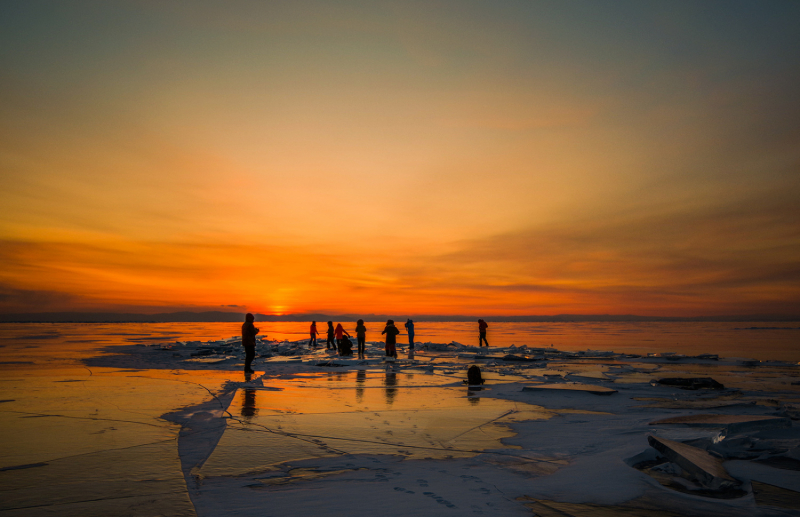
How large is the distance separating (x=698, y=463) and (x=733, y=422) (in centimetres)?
305

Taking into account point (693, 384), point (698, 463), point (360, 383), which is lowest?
point (360, 383)

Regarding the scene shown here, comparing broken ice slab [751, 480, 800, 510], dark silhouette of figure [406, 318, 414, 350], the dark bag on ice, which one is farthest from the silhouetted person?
dark silhouette of figure [406, 318, 414, 350]

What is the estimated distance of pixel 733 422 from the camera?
6.64m

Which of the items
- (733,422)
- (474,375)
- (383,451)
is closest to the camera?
(383,451)

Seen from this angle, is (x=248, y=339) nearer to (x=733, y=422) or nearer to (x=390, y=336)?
(x=390, y=336)

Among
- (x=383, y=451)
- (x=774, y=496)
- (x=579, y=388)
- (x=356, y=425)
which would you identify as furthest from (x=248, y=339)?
(x=774, y=496)

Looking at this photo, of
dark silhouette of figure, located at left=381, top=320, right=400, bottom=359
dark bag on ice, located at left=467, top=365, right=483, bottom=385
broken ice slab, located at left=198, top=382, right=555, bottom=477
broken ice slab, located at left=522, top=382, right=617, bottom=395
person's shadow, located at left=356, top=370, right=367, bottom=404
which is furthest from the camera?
dark silhouette of figure, located at left=381, top=320, right=400, bottom=359

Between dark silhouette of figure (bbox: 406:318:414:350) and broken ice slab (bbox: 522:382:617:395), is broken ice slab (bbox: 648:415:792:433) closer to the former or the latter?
broken ice slab (bbox: 522:382:617:395)

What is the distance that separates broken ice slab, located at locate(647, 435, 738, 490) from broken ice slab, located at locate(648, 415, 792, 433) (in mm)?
1521

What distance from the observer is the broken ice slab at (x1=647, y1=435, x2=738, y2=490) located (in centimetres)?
416

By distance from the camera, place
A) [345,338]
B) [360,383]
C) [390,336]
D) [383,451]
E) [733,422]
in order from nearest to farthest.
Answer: [383,451]
[733,422]
[360,383]
[390,336]
[345,338]

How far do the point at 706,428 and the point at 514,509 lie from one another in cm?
475

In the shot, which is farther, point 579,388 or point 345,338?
point 345,338

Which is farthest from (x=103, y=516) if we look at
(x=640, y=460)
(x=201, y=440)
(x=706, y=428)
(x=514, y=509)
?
(x=706, y=428)
